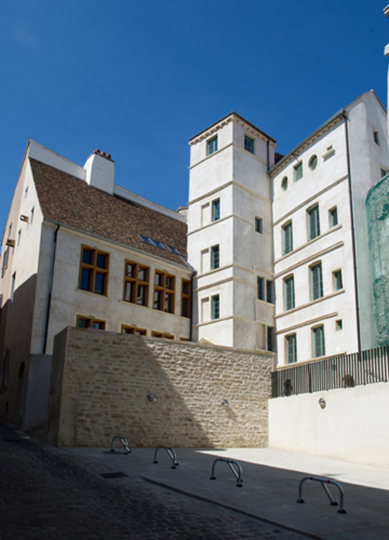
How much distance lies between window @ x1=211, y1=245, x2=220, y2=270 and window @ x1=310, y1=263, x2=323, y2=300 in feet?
14.8

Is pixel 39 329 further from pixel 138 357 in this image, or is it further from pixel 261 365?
pixel 261 365

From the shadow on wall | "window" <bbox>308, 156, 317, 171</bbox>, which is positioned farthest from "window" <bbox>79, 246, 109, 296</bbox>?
"window" <bbox>308, 156, 317, 171</bbox>

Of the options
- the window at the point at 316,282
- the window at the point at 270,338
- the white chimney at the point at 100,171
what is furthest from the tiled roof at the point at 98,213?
the window at the point at 316,282

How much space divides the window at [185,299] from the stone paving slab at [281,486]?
9473 millimetres

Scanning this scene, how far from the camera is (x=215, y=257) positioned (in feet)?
80.0

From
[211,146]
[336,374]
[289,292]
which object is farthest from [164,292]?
[336,374]

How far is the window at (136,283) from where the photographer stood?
71.5 feet

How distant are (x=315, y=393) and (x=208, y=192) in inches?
494

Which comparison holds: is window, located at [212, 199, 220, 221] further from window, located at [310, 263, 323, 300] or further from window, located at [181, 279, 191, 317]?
window, located at [310, 263, 323, 300]

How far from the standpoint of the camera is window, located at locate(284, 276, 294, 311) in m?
22.9

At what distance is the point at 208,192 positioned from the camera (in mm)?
25531

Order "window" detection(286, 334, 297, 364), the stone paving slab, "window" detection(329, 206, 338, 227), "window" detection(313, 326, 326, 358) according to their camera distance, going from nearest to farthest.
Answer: the stone paving slab → "window" detection(313, 326, 326, 358) → "window" detection(329, 206, 338, 227) → "window" detection(286, 334, 297, 364)

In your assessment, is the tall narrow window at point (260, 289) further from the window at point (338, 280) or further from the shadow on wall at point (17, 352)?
the shadow on wall at point (17, 352)

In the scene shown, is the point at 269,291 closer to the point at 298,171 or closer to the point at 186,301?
the point at 186,301
